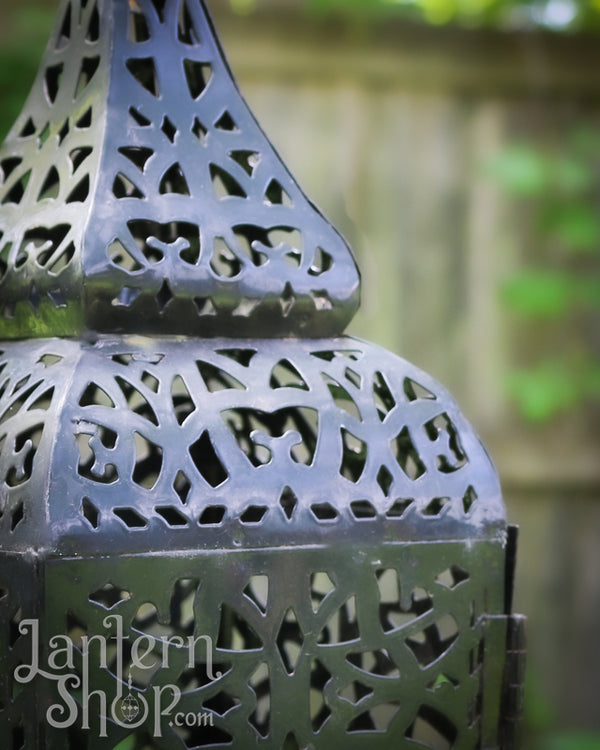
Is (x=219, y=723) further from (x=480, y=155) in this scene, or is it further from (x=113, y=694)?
(x=480, y=155)

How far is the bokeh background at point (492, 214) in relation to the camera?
209 centimetres

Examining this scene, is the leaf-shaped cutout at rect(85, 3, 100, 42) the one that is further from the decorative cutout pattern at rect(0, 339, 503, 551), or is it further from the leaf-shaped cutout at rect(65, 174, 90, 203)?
the decorative cutout pattern at rect(0, 339, 503, 551)

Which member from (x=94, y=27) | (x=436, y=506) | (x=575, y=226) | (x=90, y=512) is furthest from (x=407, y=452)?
(x=575, y=226)

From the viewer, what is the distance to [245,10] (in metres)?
2.04

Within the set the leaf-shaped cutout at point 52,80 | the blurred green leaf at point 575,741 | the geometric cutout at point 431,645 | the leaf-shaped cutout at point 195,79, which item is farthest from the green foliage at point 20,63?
the blurred green leaf at point 575,741

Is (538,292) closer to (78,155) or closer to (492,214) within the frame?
(492,214)

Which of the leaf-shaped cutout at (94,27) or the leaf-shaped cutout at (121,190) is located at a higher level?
the leaf-shaped cutout at (94,27)

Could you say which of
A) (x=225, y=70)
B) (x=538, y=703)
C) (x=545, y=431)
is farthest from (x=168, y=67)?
(x=538, y=703)

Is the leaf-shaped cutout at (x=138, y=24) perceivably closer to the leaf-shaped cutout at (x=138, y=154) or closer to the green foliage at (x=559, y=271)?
the leaf-shaped cutout at (x=138, y=154)

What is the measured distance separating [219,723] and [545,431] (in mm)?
1570

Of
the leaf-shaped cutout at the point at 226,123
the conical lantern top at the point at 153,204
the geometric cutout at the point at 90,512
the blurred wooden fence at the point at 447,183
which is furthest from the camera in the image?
the blurred wooden fence at the point at 447,183

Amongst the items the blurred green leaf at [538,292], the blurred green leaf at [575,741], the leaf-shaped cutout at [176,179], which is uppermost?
the leaf-shaped cutout at [176,179]

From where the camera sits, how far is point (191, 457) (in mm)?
888

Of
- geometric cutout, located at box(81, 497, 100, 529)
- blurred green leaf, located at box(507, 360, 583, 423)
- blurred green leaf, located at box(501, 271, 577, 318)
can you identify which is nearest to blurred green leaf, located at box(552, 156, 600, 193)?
blurred green leaf, located at box(501, 271, 577, 318)
